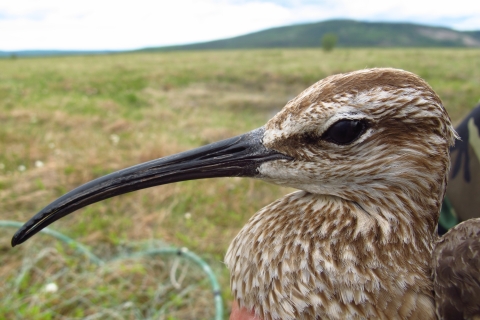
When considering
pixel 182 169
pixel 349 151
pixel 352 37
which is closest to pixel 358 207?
pixel 349 151

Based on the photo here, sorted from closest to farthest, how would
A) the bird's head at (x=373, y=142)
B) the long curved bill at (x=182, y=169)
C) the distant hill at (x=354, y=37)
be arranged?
1. the bird's head at (x=373, y=142)
2. the long curved bill at (x=182, y=169)
3. the distant hill at (x=354, y=37)

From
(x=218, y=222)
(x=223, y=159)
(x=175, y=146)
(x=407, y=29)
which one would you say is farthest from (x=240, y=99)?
(x=407, y=29)

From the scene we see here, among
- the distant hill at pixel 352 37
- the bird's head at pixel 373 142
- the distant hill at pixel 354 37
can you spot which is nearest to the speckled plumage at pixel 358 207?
→ the bird's head at pixel 373 142

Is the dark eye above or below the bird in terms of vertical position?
above

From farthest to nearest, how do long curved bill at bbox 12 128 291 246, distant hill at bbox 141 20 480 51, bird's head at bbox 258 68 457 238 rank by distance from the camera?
1. distant hill at bbox 141 20 480 51
2. long curved bill at bbox 12 128 291 246
3. bird's head at bbox 258 68 457 238

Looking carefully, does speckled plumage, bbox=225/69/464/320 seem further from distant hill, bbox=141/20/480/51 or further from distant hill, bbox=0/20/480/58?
distant hill, bbox=141/20/480/51

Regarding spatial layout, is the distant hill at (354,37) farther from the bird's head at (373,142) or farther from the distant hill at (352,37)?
the bird's head at (373,142)

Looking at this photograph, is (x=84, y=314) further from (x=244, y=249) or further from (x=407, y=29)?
(x=407, y=29)

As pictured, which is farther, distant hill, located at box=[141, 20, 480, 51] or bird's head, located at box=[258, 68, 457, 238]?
distant hill, located at box=[141, 20, 480, 51]

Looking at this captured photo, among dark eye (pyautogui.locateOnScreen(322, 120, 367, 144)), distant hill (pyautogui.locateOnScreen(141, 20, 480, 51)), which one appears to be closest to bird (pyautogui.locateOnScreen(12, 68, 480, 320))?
dark eye (pyautogui.locateOnScreen(322, 120, 367, 144))
